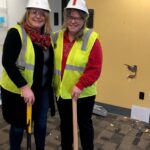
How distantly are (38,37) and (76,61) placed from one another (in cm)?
29

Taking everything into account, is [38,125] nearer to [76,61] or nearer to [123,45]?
[76,61]

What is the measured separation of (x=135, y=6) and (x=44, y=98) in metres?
1.47

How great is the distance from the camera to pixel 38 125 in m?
1.93

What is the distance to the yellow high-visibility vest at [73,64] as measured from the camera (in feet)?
5.43

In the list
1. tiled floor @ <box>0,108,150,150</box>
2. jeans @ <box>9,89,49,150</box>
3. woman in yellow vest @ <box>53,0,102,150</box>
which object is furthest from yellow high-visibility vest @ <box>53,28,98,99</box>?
tiled floor @ <box>0,108,150,150</box>

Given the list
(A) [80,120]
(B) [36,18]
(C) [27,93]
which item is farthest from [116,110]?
(B) [36,18]

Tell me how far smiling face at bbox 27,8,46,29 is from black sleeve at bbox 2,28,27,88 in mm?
122

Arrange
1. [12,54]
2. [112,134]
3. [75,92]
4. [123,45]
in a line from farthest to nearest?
[123,45], [112,134], [75,92], [12,54]

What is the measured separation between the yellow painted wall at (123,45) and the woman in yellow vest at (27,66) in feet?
4.20

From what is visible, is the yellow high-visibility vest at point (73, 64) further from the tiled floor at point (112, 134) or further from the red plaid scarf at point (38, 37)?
the tiled floor at point (112, 134)

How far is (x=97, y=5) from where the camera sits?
2.87 meters

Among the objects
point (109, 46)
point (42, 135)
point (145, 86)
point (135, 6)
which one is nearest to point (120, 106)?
point (145, 86)

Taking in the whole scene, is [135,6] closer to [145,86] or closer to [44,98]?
[145,86]

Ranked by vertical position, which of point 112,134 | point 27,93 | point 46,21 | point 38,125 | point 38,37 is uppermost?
point 46,21
